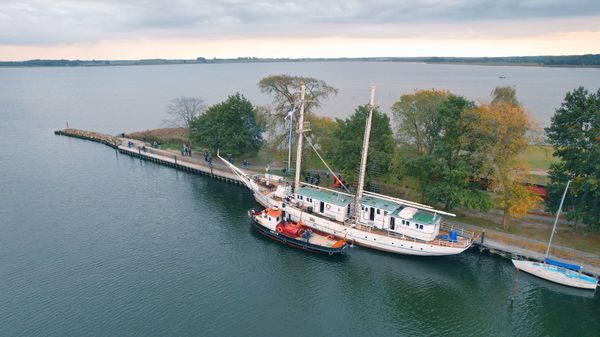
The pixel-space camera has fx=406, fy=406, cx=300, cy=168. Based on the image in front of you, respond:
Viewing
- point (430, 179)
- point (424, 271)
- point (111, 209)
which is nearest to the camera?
point (424, 271)

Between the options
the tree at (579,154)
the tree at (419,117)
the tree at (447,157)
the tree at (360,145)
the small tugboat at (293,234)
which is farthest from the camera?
the tree at (360,145)

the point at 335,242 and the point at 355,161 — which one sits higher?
the point at 355,161

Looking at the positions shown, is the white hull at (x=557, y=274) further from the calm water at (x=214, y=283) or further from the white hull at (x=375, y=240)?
the white hull at (x=375, y=240)

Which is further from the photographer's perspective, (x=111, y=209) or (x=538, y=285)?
(x=111, y=209)

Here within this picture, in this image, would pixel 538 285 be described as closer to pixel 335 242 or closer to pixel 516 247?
pixel 516 247

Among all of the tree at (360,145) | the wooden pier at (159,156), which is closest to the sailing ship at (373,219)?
the tree at (360,145)

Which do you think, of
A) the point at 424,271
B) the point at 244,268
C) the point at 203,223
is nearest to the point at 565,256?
the point at 424,271

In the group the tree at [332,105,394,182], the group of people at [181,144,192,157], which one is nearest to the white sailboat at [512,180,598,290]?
the tree at [332,105,394,182]
